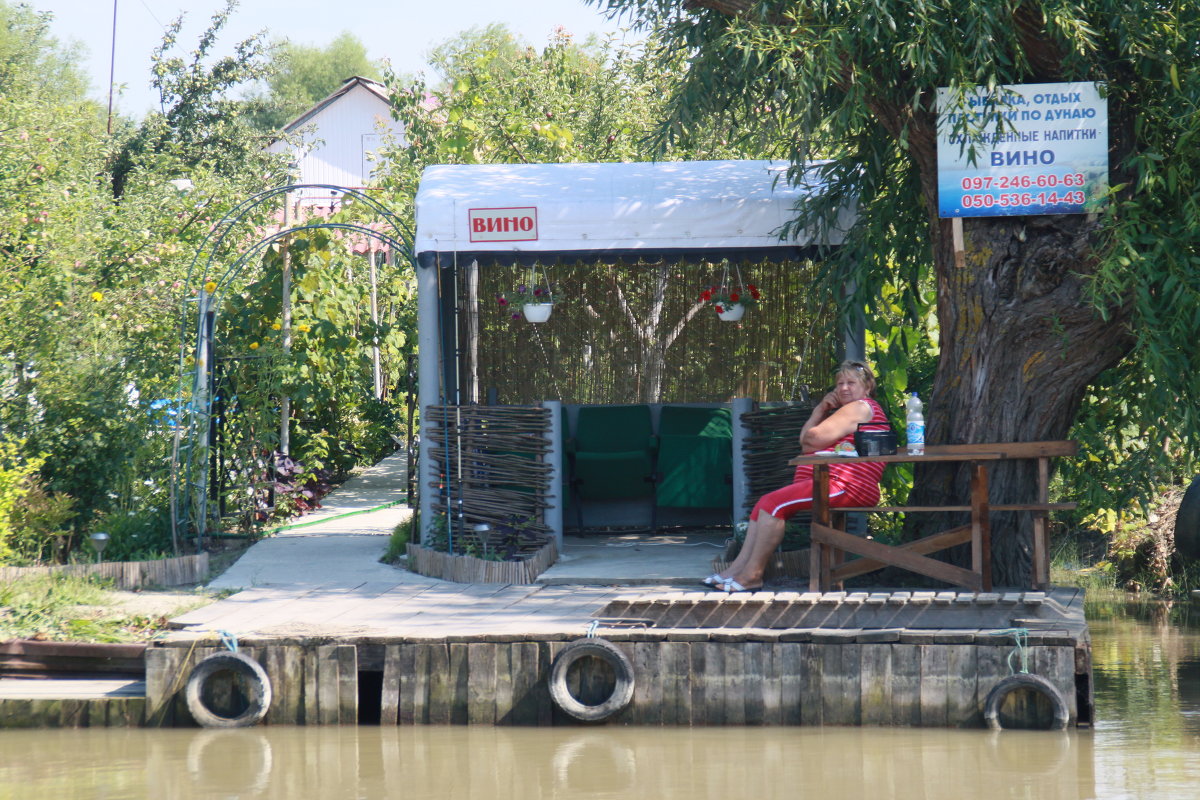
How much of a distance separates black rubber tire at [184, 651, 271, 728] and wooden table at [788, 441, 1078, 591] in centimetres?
284

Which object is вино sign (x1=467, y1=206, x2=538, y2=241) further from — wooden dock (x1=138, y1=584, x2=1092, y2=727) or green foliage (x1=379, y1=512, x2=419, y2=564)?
wooden dock (x1=138, y1=584, x2=1092, y2=727)

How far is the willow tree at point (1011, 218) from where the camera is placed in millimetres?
6957

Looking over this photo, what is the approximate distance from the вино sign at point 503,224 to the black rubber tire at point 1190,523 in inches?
181

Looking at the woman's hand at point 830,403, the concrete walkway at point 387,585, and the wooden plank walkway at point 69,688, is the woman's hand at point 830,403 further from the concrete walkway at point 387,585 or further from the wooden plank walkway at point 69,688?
the wooden plank walkway at point 69,688

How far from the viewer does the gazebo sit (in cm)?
860

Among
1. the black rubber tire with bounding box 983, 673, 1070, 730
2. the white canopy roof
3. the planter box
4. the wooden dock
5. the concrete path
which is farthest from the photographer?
the white canopy roof

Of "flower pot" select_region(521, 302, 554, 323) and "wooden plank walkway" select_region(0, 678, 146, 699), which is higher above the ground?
"flower pot" select_region(521, 302, 554, 323)

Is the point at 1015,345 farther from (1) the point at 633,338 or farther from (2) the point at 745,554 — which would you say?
(1) the point at 633,338

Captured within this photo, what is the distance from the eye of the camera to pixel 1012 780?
534cm

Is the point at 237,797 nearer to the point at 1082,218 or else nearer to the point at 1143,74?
the point at 1082,218

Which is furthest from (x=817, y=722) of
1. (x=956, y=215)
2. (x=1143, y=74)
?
(x=1143, y=74)

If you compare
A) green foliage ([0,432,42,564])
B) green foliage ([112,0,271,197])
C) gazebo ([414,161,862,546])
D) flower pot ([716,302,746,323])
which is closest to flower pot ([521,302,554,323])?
gazebo ([414,161,862,546])

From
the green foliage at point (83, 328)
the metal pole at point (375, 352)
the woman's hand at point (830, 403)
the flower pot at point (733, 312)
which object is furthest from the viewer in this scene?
the metal pole at point (375, 352)

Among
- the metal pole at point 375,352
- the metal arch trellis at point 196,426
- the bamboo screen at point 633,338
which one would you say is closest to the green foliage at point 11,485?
the metal arch trellis at point 196,426
